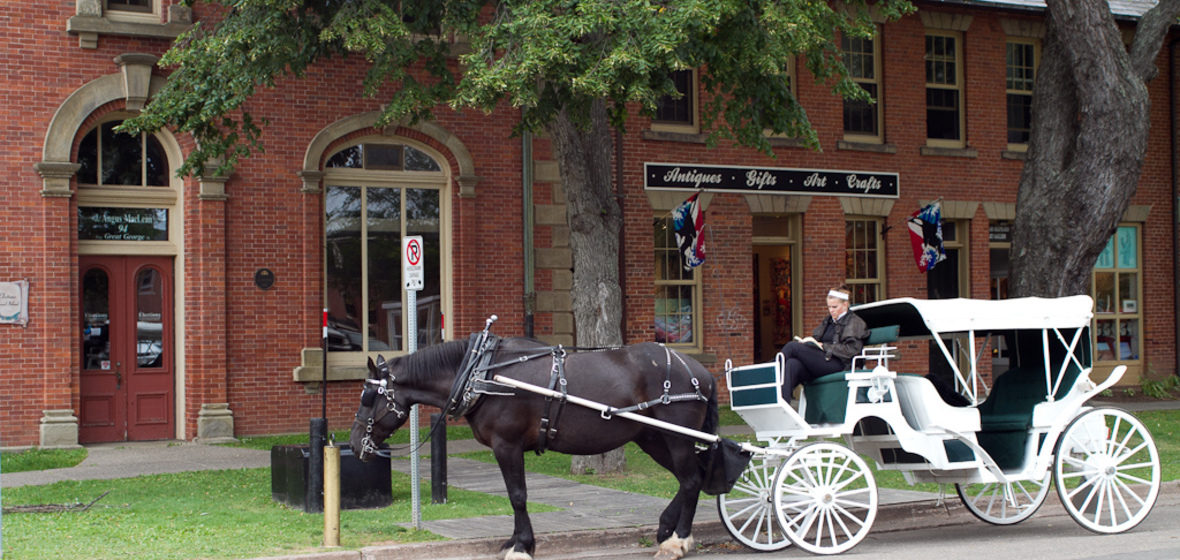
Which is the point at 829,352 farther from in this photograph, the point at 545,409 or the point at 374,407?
the point at 374,407

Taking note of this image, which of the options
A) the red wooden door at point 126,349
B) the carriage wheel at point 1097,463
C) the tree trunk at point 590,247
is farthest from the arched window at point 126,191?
the carriage wheel at point 1097,463

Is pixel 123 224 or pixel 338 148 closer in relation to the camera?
pixel 123 224

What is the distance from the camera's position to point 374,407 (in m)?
8.39

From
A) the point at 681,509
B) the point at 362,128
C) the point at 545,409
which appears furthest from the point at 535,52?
the point at 362,128

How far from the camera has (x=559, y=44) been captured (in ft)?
35.2

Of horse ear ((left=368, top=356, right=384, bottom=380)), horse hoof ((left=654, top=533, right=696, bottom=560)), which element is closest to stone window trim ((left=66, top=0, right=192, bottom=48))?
horse ear ((left=368, top=356, right=384, bottom=380))

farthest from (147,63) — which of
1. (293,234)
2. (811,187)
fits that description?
(811,187)

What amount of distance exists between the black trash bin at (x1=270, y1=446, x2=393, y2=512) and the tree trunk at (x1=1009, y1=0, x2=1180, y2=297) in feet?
30.0

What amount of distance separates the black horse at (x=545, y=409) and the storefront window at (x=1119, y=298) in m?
17.4

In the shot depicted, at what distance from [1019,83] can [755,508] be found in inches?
632

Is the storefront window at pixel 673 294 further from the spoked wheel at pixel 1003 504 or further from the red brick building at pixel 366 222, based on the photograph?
the spoked wheel at pixel 1003 504

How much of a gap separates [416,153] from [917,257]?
9088mm

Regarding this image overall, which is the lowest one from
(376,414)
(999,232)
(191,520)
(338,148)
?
(191,520)

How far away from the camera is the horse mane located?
27.7ft
